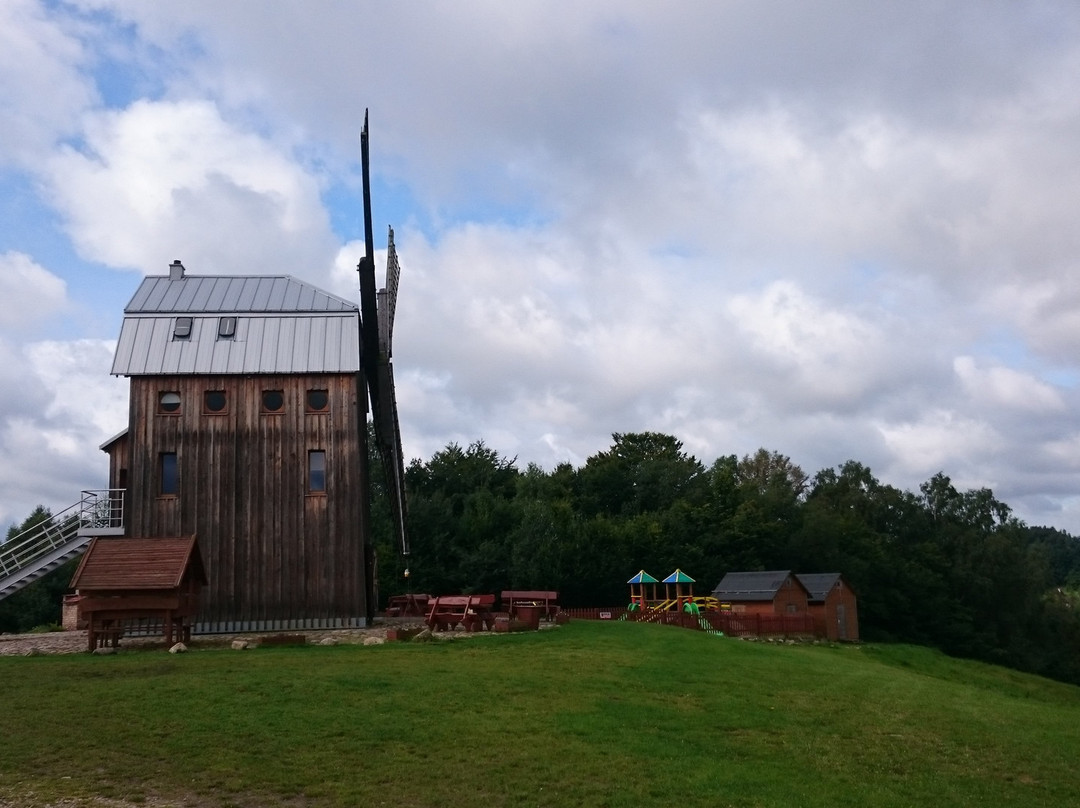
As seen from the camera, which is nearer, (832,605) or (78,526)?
(78,526)

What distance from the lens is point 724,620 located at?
3934 cm

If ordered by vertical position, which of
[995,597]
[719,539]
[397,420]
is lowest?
[995,597]

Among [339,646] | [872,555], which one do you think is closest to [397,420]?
[339,646]

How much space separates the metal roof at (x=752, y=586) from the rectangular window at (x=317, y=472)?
25.8 metres

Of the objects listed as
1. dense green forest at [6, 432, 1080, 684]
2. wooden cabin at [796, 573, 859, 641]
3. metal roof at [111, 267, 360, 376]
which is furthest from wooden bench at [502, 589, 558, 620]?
wooden cabin at [796, 573, 859, 641]

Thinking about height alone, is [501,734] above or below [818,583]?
below

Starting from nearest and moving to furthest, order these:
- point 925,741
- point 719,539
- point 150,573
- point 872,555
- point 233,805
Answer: point 233,805
point 925,741
point 150,573
point 719,539
point 872,555

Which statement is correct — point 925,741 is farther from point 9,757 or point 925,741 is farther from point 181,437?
point 181,437

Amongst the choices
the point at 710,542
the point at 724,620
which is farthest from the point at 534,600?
the point at 710,542

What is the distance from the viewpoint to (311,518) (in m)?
30.2

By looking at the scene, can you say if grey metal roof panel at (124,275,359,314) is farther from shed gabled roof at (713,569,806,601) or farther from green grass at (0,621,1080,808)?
shed gabled roof at (713,569,806,601)

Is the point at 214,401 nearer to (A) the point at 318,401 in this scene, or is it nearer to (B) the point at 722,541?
Result: (A) the point at 318,401

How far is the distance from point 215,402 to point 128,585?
7990 mm

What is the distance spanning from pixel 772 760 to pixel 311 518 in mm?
19002
